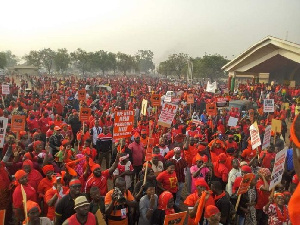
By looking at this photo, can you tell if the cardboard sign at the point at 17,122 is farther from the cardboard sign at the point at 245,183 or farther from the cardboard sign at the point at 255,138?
the cardboard sign at the point at 255,138

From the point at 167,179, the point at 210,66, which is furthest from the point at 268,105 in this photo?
the point at 210,66

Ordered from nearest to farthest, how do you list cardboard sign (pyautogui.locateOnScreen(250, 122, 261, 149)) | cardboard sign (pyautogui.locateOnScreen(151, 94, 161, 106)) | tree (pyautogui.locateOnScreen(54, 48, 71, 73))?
cardboard sign (pyautogui.locateOnScreen(250, 122, 261, 149))
cardboard sign (pyautogui.locateOnScreen(151, 94, 161, 106))
tree (pyautogui.locateOnScreen(54, 48, 71, 73))

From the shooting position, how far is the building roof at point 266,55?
23891mm

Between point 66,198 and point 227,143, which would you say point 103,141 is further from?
point 66,198

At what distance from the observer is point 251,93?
2888 cm

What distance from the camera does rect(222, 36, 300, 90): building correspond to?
24.4 metres

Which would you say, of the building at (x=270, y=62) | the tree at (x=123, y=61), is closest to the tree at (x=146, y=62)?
the tree at (x=123, y=61)

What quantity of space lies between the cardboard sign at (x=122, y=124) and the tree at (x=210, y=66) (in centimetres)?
5858

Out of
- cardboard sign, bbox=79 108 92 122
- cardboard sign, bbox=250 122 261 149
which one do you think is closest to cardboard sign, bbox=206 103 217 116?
cardboard sign, bbox=250 122 261 149

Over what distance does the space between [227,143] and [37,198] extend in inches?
214

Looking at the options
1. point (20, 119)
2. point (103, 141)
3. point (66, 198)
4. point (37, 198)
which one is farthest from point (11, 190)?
point (103, 141)

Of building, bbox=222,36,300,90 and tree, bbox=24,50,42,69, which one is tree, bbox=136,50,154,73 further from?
building, bbox=222,36,300,90

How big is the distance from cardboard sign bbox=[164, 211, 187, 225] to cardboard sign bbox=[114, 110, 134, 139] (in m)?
3.70

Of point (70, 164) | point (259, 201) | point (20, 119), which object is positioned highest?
point (20, 119)
